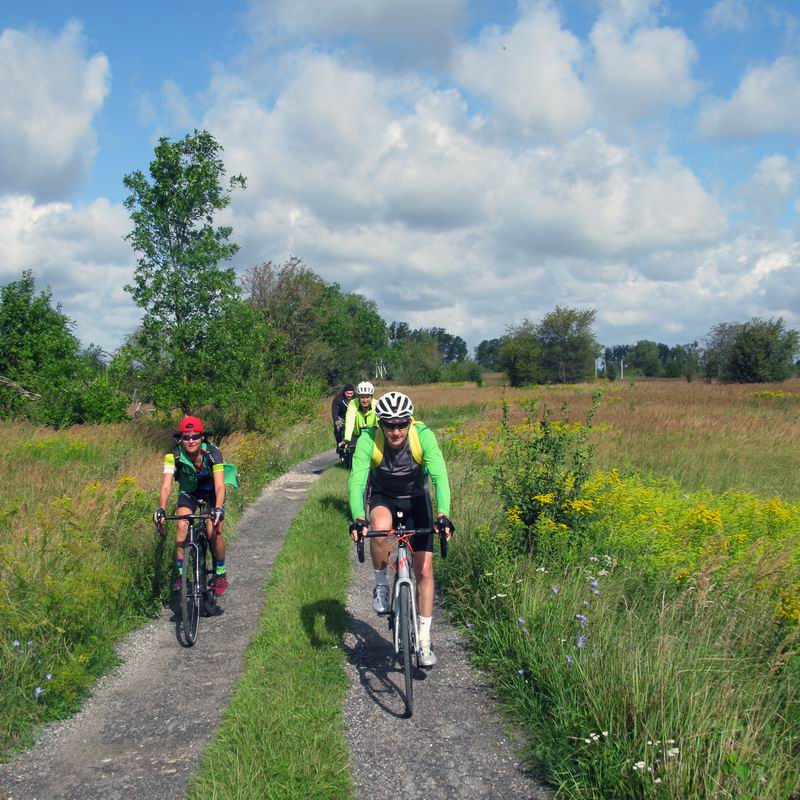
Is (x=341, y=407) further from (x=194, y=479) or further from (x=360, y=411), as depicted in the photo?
(x=194, y=479)

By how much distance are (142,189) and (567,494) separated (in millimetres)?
14466

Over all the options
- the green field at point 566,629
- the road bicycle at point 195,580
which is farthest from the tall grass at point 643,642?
the road bicycle at point 195,580

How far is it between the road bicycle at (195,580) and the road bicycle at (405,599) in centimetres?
197

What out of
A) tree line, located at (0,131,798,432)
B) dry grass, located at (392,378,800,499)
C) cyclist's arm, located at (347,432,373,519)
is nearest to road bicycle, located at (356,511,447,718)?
cyclist's arm, located at (347,432,373,519)

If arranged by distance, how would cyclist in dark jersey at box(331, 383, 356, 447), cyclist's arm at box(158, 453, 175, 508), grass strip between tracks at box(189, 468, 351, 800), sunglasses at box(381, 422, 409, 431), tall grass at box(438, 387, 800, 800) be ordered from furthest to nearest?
cyclist in dark jersey at box(331, 383, 356, 447)
cyclist's arm at box(158, 453, 175, 508)
sunglasses at box(381, 422, 409, 431)
grass strip between tracks at box(189, 468, 351, 800)
tall grass at box(438, 387, 800, 800)

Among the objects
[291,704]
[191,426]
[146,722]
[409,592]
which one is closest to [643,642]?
[409,592]

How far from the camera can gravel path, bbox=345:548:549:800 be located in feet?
13.1

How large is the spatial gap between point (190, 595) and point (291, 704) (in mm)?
2012

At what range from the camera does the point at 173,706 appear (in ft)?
16.6

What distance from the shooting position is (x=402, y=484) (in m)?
5.49

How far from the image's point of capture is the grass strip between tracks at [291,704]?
393 centimetres

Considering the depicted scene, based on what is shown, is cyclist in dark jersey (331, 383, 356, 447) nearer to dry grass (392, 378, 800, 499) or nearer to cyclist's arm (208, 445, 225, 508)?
dry grass (392, 378, 800, 499)

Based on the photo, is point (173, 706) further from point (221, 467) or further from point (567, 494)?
point (567, 494)

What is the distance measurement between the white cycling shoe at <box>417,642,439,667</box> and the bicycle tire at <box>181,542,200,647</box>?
2.23m
